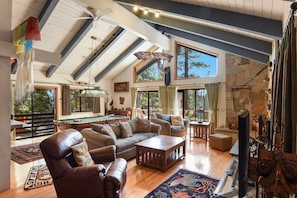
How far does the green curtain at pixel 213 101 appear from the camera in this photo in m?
6.96

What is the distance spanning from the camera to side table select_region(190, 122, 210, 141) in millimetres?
6555

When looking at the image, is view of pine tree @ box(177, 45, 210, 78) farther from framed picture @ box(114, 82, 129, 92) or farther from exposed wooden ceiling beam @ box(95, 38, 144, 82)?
framed picture @ box(114, 82, 129, 92)

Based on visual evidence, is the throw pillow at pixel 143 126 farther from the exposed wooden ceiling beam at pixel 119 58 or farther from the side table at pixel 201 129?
the exposed wooden ceiling beam at pixel 119 58

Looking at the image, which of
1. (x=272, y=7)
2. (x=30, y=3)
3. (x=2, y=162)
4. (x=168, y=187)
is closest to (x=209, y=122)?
A: (x=168, y=187)

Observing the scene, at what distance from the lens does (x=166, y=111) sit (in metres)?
8.27

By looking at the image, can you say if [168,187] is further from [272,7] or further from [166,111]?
[166,111]

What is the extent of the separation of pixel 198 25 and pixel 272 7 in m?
2.76

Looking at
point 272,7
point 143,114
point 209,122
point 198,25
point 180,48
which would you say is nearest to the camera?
point 272,7

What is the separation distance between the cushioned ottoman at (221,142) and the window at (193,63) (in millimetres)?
2829

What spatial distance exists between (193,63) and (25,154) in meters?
6.66

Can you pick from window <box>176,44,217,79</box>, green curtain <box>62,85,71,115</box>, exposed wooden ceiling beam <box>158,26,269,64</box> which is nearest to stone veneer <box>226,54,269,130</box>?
window <box>176,44,217,79</box>

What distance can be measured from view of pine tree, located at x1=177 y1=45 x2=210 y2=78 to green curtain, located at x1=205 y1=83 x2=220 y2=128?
904 millimetres

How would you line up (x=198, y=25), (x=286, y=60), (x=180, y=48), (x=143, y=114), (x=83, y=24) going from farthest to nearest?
(x=143, y=114), (x=180, y=48), (x=83, y=24), (x=198, y=25), (x=286, y=60)

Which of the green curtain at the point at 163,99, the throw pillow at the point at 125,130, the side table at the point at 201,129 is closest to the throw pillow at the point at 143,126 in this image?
the throw pillow at the point at 125,130
